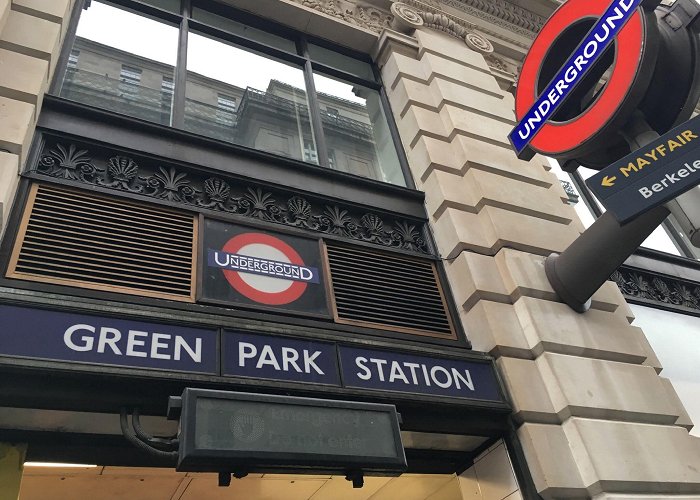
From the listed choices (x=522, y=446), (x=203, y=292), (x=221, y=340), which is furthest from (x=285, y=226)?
(x=522, y=446)

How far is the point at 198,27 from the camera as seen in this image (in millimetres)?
8875

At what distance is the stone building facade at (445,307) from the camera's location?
Answer: 15.6 feet

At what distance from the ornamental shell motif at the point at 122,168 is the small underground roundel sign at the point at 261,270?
3.09 ft

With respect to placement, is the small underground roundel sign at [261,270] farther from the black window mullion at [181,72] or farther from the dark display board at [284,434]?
the black window mullion at [181,72]

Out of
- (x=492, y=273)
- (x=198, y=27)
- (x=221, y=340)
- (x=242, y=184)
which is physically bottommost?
(x=221, y=340)

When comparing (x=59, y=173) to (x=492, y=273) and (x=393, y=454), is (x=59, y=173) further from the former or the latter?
(x=492, y=273)

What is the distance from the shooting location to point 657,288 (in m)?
9.23

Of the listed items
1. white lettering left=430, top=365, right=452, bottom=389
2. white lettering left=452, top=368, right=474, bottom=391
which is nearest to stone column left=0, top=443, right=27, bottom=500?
white lettering left=430, top=365, right=452, bottom=389

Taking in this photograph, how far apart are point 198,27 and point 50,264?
17.2 feet

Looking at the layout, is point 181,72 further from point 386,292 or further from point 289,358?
point 289,358

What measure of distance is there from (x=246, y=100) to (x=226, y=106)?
470mm

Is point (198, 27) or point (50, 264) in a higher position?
point (198, 27)

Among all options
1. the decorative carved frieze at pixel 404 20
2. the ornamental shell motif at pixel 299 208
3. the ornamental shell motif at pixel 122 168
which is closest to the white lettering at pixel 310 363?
the ornamental shell motif at pixel 299 208

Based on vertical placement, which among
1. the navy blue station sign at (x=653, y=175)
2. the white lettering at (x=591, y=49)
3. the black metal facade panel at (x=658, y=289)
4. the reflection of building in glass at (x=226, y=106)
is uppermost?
the reflection of building in glass at (x=226, y=106)
